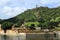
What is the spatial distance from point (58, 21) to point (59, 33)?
4746 centimetres

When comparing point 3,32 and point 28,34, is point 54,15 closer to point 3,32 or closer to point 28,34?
point 3,32

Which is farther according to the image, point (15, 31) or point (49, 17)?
point (49, 17)

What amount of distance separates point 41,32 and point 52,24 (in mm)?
25986

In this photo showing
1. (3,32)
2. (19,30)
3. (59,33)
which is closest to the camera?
(59,33)

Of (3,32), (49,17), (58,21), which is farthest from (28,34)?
(49,17)

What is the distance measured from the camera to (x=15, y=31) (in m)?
131

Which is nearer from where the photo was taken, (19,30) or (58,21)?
(19,30)

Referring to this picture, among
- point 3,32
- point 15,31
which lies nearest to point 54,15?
point 3,32

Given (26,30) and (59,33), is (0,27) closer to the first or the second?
(26,30)

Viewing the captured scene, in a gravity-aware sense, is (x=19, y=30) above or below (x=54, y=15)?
below

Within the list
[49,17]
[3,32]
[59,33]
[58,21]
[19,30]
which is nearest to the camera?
[59,33]

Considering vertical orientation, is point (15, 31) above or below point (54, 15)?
below

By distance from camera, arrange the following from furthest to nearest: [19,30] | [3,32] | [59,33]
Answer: [3,32] → [19,30] → [59,33]

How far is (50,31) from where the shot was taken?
126438 millimetres
